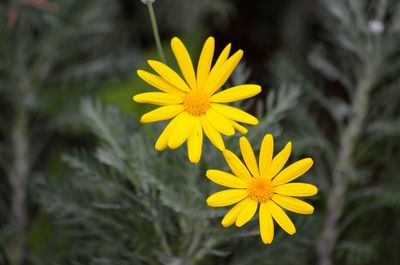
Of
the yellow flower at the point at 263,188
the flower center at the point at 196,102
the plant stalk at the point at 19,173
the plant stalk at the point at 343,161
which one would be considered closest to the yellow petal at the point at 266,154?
the yellow flower at the point at 263,188

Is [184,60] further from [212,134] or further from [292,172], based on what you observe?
[292,172]

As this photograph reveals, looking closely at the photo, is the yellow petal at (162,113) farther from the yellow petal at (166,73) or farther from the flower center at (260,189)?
the flower center at (260,189)

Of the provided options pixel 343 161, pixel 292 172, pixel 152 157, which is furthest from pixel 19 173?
pixel 292 172

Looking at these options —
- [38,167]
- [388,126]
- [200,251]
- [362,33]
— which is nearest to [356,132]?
[388,126]

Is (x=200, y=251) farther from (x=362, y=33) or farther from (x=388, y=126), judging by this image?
(x=362, y=33)

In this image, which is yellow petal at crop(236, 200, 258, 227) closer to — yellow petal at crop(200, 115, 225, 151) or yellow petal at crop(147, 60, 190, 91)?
yellow petal at crop(200, 115, 225, 151)

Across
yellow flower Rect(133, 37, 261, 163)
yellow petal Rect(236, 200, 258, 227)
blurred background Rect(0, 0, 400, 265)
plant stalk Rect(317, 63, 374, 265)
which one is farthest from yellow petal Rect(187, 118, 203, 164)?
plant stalk Rect(317, 63, 374, 265)
